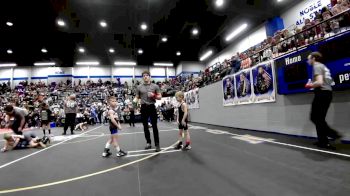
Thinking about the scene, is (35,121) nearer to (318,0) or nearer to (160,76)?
(160,76)

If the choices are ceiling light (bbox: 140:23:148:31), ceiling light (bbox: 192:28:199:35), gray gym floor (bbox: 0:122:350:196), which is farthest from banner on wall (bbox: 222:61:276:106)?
ceiling light (bbox: 140:23:148:31)

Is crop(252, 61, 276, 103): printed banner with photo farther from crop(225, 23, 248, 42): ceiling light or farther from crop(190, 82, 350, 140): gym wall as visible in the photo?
crop(225, 23, 248, 42): ceiling light

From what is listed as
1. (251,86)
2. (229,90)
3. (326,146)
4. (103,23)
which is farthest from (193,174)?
(103,23)

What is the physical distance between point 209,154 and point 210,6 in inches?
478

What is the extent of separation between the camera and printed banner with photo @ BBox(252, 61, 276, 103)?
22.0ft

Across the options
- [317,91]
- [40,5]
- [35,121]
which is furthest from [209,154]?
[35,121]

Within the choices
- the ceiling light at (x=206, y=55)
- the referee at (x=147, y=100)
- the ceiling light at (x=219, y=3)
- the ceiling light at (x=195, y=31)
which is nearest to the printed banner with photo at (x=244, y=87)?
the referee at (x=147, y=100)

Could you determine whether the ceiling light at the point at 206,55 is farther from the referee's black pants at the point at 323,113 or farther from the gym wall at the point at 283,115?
the referee's black pants at the point at 323,113

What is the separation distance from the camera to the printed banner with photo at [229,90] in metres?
9.27

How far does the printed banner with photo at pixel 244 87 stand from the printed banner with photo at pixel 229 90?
0.32 metres

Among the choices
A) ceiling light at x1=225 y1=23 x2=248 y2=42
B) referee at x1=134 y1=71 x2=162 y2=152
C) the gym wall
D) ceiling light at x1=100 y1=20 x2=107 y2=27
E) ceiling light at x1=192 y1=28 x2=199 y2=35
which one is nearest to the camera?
the gym wall

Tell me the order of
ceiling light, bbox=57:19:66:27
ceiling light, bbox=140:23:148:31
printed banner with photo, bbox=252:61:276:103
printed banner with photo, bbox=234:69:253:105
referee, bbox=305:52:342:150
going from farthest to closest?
ceiling light, bbox=140:23:148:31, ceiling light, bbox=57:19:66:27, printed banner with photo, bbox=234:69:253:105, printed banner with photo, bbox=252:61:276:103, referee, bbox=305:52:342:150

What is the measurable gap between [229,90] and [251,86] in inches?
→ 66.8

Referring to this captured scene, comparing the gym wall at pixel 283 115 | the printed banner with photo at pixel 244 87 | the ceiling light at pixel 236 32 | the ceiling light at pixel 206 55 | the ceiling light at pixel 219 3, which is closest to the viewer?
the gym wall at pixel 283 115
